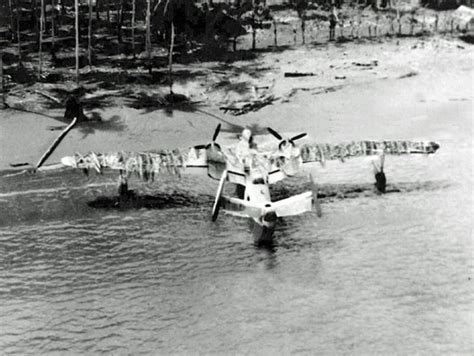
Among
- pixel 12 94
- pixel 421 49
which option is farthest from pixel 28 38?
pixel 421 49

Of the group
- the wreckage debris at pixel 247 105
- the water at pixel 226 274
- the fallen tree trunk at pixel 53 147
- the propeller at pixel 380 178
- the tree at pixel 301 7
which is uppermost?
the tree at pixel 301 7

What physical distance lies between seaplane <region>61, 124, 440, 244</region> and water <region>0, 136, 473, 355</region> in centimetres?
133

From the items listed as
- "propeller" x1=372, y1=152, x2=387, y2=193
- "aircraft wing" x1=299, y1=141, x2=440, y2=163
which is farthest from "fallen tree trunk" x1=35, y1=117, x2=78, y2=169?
"propeller" x1=372, y1=152, x2=387, y2=193

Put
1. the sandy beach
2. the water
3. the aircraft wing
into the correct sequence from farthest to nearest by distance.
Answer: the sandy beach
the aircraft wing
the water

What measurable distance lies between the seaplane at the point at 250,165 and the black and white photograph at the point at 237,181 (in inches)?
3.1

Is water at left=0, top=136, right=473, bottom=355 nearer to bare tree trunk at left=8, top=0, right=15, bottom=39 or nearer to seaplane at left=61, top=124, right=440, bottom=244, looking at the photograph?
seaplane at left=61, top=124, right=440, bottom=244

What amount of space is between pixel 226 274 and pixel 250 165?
4827mm

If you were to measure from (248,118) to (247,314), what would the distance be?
20.0 metres

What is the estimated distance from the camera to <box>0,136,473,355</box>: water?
54.6 feet

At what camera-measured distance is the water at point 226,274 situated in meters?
16.6

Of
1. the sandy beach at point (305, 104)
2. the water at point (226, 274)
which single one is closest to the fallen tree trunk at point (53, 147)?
the sandy beach at point (305, 104)

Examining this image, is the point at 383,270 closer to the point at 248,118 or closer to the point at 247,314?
the point at 247,314

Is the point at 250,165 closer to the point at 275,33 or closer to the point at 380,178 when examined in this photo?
the point at 380,178

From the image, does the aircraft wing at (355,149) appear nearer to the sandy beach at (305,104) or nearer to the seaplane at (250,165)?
the seaplane at (250,165)
